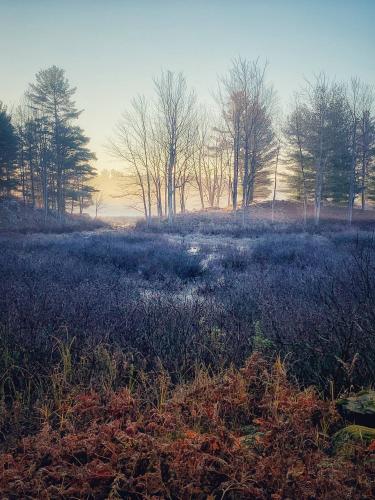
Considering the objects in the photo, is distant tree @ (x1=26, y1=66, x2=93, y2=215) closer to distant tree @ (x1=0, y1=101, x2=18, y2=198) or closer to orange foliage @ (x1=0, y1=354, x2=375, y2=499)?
distant tree @ (x1=0, y1=101, x2=18, y2=198)

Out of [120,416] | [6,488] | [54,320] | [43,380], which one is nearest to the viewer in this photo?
[6,488]

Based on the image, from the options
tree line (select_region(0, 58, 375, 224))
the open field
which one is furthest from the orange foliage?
tree line (select_region(0, 58, 375, 224))

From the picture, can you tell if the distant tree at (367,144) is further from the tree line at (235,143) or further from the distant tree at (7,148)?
the distant tree at (7,148)

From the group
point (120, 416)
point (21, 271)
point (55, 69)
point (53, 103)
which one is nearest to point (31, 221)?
point (53, 103)

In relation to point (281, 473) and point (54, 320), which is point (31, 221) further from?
point (281, 473)

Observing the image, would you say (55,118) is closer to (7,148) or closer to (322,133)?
(7,148)

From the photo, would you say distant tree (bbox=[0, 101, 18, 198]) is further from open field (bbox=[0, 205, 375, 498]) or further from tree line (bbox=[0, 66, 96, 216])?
open field (bbox=[0, 205, 375, 498])

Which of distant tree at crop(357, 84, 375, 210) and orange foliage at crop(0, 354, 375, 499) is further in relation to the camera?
distant tree at crop(357, 84, 375, 210)

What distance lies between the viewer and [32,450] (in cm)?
195

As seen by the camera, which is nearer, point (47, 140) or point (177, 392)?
A: point (177, 392)

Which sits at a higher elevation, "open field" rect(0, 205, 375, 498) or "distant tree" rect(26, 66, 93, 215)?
"distant tree" rect(26, 66, 93, 215)

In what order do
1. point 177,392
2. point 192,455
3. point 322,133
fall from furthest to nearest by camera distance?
point 322,133, point 177,392, point 192,455

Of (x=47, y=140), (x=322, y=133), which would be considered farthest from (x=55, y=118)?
(x=322, y=133)

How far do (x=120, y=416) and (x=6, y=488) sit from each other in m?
0.82
